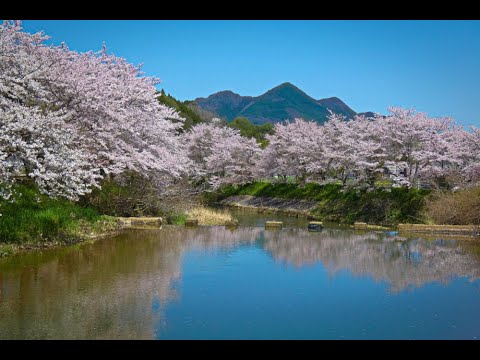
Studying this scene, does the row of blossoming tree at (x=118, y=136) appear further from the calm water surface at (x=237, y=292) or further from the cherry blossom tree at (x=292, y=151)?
the calm water surface at (x=237, y=292)

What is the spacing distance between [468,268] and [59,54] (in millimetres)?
17272

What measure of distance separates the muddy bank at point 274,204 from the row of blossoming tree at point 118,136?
3.08m

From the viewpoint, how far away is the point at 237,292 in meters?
11.2

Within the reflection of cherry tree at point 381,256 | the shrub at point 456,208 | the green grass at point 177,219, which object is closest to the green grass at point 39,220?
the green grass at point 177,219

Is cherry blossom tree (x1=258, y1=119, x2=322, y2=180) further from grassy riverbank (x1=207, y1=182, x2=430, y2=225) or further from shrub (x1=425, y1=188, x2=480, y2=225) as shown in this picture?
shrub (x1=425, y1=188, x2=480, y2=225)

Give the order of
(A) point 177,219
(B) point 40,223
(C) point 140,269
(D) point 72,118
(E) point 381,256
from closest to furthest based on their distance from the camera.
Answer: (C) point 140,269 → (B) point 40,223 → (E) point 381,256 → (D) point 72,118 → (A) point 177,219

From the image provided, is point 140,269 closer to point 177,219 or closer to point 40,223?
point 40,223

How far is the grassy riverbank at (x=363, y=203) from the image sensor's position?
29180mm

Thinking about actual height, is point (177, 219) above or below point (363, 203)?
below

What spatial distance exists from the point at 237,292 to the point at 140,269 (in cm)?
347

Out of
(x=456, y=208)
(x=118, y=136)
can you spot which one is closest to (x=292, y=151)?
(x=456, y=208)

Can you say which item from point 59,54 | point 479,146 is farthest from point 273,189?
point 59,54

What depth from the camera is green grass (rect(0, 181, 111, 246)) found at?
15392mm

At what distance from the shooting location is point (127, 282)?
38.2ft
